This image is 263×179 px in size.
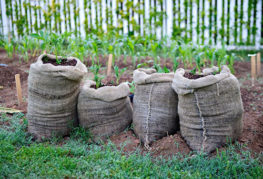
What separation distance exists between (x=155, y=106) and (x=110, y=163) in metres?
0.62

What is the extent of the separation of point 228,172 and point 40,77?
5.36ft

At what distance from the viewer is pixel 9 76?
14.3 ft

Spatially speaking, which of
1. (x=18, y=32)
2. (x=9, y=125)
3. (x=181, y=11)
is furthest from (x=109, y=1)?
(x=9, y=125)

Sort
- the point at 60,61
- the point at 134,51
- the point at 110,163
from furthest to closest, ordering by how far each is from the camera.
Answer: the point at 134,51 < the point at 60,61 < the point at 110,163

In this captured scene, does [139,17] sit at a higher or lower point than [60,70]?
higher

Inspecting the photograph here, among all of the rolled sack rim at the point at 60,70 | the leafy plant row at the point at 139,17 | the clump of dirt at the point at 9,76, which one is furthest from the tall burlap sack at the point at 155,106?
the leafy plant row at the point at 139,17

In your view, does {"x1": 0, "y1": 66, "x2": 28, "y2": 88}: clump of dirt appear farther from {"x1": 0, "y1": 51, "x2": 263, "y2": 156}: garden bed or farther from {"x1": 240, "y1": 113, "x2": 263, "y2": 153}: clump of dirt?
{"x1": 240, "y1": 113, "x2": 263, "y2": 153}: clump of dirt

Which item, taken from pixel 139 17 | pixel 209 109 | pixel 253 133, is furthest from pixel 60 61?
pixel 139 17

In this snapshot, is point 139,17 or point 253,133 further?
point 139,17

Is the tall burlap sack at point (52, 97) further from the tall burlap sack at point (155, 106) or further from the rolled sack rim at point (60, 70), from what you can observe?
the tall burlap sack at point (155, 106)

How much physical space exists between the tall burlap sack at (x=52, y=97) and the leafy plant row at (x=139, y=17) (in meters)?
3.86

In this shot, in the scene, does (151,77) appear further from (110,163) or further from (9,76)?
(9,76)

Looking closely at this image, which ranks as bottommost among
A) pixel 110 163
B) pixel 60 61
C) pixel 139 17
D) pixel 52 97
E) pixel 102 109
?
pixel 110 163

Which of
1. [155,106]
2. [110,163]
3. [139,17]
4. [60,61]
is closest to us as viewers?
[110,163]
